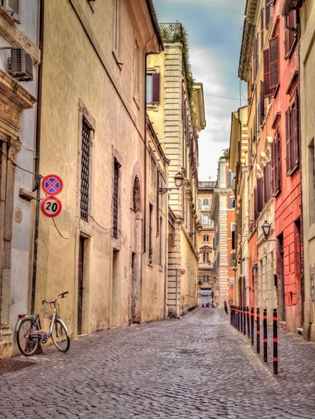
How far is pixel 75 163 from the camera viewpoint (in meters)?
14.9

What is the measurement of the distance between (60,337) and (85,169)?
5237 mm

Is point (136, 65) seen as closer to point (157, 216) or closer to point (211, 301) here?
point (157, 216)

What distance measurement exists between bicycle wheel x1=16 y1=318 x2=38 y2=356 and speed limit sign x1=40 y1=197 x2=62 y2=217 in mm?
1768

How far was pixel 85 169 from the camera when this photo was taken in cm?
1639

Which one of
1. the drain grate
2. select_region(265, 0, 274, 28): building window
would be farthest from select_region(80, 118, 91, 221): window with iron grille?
select_region(265, 0, 274, 28): building window

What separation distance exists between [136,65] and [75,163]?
1054cm

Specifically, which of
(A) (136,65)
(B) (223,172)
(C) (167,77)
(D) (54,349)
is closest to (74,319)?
(D) (54,349)

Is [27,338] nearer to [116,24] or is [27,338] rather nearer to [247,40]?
[116,24]

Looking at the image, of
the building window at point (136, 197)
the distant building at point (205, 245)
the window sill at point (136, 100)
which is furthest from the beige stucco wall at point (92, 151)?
the distant building at point (205, 245)

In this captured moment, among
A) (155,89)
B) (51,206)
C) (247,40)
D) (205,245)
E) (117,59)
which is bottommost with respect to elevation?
(51,206)

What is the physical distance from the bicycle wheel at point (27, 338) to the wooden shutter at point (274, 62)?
13.0 m

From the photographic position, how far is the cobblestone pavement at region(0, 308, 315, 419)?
605 cm

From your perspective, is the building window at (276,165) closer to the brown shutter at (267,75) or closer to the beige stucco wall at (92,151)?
the brown shutter at (267,75)

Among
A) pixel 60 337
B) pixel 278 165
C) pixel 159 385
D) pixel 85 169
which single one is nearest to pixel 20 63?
pixel 60 337
